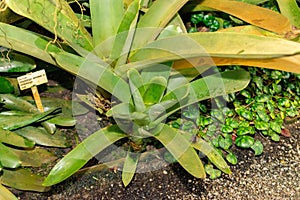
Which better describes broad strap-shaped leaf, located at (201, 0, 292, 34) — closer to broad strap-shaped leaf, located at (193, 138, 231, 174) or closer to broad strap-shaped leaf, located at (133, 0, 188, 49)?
broad strap-shaped leaf, located at (133, 0, 188, 49)

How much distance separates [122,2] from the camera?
1.02 m

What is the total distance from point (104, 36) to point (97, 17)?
0.15 feet

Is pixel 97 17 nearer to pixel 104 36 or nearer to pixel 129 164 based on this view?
pixel 104 36

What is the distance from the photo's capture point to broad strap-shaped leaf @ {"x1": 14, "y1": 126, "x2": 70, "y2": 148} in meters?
1.17

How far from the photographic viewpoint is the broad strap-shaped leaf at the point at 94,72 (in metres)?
0.93

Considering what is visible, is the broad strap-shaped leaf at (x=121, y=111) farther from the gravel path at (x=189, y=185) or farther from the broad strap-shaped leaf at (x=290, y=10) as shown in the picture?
the broad strap-shaped leaf at (x=290, y=10)

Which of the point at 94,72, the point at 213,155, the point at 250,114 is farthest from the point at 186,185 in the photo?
the point at 94,72

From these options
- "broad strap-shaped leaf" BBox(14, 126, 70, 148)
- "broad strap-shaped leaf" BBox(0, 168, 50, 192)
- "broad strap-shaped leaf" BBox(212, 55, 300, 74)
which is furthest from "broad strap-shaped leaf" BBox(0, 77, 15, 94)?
"broad strap-shaped leaf" BBox(212, 55, 300, 74)

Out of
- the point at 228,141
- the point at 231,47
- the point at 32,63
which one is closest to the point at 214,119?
the point at 228,141

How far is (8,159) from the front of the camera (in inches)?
41.7

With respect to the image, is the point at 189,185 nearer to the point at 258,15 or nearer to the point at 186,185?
the point at 186,185

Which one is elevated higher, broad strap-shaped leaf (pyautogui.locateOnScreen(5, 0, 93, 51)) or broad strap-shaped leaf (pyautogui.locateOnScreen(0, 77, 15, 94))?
broad strap-shaped leaf (pyautogui.locateOnScreen(5, 0, 93, 51))

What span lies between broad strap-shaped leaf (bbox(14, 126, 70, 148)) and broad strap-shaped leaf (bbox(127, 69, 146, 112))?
334 mm

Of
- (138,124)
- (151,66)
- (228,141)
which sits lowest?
(228,141)
